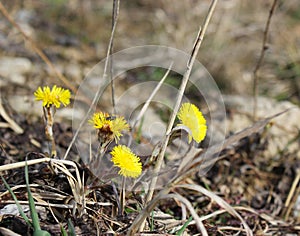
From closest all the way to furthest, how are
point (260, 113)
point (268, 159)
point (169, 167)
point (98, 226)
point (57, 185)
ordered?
1. point (98, 226)
2. point (57, 185)
3. point (169, 167)
4. point (268, 159)
5. point (260, 113)

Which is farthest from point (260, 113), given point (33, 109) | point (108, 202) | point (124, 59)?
point (108, 202)

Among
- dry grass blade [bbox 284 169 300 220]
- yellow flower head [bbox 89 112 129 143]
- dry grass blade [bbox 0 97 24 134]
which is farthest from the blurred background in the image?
yellow flower head [bbox 89 112 129 143]

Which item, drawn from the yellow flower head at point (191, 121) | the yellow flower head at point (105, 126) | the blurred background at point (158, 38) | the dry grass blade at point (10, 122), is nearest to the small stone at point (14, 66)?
the blurred background at point (158, 38)

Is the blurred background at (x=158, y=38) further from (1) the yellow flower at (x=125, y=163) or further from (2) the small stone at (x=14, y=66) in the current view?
(1) the yellow flower at (x=125, y=163)

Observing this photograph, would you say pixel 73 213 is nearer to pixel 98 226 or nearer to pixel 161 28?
pixel 98 226

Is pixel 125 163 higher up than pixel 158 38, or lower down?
lower down

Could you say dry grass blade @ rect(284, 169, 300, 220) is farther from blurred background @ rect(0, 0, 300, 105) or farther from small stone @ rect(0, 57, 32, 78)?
small stone @ rect(0, 57, 32, 78)

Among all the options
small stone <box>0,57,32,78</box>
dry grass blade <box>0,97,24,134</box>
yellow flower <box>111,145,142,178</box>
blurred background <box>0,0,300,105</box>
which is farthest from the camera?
blurred background <box>0,0,300,105</box>

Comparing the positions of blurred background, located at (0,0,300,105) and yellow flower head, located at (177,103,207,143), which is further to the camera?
blurred background, located at (0,0,300,105)

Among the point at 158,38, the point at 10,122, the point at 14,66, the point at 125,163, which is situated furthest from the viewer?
the point at 158,38

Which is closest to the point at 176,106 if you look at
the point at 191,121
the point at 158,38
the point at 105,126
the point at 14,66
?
the point at 191,121

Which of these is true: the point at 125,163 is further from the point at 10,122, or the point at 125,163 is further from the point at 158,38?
the point at 158,38
